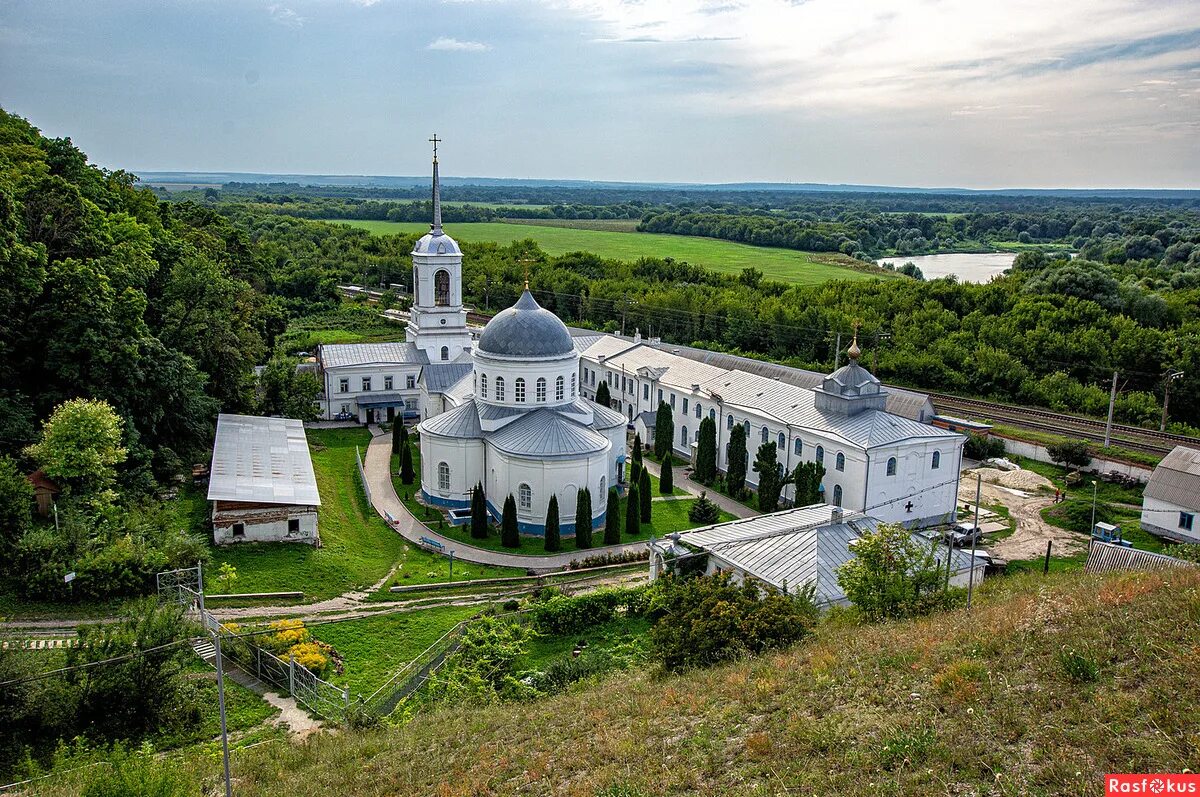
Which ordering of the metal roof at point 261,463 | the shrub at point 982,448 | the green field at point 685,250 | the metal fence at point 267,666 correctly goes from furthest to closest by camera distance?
the green field at point 685,250
the shrub at point 982,448
the metal roof at point 261,463
the metal fence at point 267,666

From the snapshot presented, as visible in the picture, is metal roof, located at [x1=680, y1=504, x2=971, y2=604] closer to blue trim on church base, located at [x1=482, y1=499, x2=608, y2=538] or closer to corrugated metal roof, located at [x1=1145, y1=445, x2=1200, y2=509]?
blue trim on church base, located at [x1=482, y1=499, x2=608, y2=538]

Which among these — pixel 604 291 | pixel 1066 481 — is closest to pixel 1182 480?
pixel 1066 481

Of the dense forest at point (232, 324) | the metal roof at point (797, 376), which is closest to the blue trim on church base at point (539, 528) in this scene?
the dense forest at point (232, 324)

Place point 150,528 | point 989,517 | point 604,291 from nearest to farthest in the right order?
point 150,528
point 989,517
point 604,291

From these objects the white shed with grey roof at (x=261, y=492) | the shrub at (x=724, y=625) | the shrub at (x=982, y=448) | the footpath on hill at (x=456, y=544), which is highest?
the shrub at (x=724, y=625)

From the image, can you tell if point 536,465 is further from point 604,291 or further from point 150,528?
point 604,291

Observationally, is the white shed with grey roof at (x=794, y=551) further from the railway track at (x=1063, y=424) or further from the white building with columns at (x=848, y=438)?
the railway track at (x=1063, y=424)

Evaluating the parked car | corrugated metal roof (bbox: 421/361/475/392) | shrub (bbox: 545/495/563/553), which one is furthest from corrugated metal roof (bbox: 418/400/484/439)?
the parked car

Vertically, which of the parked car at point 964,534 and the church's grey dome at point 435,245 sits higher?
the church's grey dome at point 435,245
